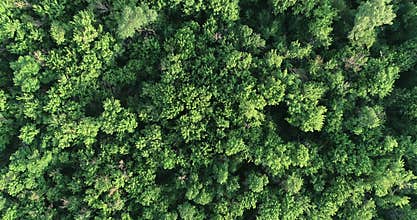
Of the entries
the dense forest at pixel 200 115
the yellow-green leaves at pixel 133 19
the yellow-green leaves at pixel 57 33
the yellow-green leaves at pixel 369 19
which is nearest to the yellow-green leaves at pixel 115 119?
the dense forest at pixel 200 115

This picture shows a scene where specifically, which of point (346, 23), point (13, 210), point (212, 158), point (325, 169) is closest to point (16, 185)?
point (13, 210)

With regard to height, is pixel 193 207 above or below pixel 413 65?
below

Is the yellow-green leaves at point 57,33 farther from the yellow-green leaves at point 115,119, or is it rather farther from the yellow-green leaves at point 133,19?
the yellow-green leaves at point 115,119

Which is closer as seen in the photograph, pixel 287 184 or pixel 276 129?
pixel 287 184

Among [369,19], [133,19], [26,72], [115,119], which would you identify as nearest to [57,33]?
[26,72]

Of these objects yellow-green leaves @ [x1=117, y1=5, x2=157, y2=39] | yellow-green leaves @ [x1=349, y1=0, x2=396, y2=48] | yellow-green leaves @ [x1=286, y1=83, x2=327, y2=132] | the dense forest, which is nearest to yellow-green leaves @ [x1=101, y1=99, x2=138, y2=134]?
the dense forest

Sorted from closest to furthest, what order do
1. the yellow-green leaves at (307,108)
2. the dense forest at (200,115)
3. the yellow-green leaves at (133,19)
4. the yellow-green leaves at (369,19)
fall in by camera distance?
the yellow-green leaves at (369,19) < the yellow-green leaves at (133,19) < the yellow-green leaves at (307,108) < the dense forest at (200,115)

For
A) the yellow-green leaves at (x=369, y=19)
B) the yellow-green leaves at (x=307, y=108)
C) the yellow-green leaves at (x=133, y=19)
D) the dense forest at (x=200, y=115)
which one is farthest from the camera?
the dense forest at (x=200, y=115)

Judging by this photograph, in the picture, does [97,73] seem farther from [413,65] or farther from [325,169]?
[413,65]
